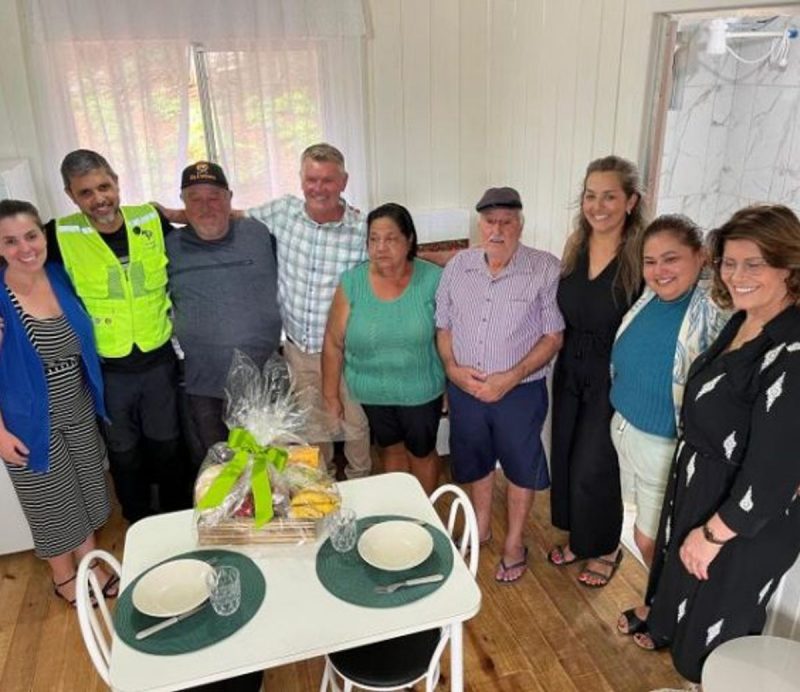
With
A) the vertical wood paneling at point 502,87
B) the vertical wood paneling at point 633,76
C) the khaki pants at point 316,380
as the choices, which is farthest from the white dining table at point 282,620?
the vertical wood paneling at point 502,87

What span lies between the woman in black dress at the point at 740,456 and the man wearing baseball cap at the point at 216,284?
1.51 meters

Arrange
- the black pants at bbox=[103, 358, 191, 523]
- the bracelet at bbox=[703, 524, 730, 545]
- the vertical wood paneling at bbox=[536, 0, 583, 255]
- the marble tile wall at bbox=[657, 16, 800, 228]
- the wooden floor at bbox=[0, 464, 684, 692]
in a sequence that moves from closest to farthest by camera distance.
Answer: the bracelet at bbox=[703, 524, 730, 545] < the wooden floor at bbox=[0, 464, 684, 692] < the marble tile wall at bbox=[657, 16, 800, 228] < the black pants at bbox=[103, 358, 191, 523] < the vertical wood paneling at bbox=[536, 0, 583, 255]

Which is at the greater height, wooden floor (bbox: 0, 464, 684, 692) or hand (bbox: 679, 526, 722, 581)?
hand (bbox: 679, 526, 722, 581)

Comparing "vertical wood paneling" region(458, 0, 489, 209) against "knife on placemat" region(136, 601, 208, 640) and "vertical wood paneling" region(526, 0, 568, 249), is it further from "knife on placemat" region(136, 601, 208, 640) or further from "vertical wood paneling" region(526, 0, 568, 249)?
"knife on placemat" region(136, 601, 208, 640)

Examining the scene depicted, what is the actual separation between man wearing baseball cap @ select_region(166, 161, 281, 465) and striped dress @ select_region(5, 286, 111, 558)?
38cm

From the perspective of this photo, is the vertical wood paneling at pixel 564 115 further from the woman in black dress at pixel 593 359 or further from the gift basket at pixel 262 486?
the gift basket at pixel 262 486

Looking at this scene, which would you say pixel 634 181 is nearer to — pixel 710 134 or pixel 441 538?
pixel 710 134

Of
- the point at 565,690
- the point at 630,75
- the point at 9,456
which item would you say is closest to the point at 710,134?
the point at 630,75

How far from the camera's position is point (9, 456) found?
215 cm

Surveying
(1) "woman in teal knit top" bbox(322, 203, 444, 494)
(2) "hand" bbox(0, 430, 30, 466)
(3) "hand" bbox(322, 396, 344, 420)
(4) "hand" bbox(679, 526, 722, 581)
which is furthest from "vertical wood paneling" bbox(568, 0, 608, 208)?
(2) "hand" bbox(0, 430, 30, 466)

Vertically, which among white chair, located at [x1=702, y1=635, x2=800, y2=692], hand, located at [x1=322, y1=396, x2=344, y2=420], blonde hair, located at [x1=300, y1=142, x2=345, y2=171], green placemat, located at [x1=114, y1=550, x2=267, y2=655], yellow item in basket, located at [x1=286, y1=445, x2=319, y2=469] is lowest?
white chair, located at [x1=702, y1=635, x2=800, y2=692]

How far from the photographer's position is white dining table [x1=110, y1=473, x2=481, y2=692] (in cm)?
140

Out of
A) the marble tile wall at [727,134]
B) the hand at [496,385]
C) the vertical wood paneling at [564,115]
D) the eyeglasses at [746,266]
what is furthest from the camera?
the vertical wood paneling at [564,115]

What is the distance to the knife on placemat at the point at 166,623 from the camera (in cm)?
147
